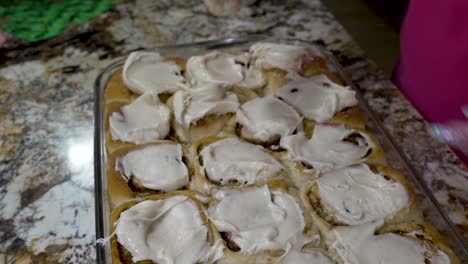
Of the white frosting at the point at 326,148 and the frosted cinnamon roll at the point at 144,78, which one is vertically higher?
the frosted cinnamon roll at the point at 144,78

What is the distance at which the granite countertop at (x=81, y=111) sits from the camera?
1.00 metres

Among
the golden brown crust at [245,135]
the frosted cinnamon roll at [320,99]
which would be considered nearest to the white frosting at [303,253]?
the golden brown crust at [245,135]

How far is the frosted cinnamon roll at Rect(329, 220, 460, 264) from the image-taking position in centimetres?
78

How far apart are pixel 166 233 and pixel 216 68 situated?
20.3 inches

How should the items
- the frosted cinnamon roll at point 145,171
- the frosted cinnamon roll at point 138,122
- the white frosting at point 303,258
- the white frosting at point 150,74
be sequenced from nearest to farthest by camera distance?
the white frosting at point 303,258
the frosted cinnamon roll at point 145,171
the frosted cinnamon roll at point 138,122
the white frosting at point 150,74

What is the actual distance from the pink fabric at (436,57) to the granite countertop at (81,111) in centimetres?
6

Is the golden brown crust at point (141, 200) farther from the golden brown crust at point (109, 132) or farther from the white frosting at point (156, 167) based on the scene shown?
the golden brown crust at point (109, 132)

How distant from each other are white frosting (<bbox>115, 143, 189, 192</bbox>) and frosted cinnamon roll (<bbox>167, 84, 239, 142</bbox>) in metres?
0.09

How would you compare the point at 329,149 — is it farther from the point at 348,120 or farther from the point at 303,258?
the point at 303,258

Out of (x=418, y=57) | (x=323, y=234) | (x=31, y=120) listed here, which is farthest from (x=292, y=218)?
(x=31, y=120)

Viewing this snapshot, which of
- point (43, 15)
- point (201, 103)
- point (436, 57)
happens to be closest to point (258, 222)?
point (201, 103)

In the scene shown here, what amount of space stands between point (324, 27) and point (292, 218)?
3.10 feet

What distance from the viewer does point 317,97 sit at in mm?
1122

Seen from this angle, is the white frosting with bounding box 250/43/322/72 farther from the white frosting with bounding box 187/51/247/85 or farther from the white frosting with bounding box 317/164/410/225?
the white frosting with bounding box 317/164/410/225
